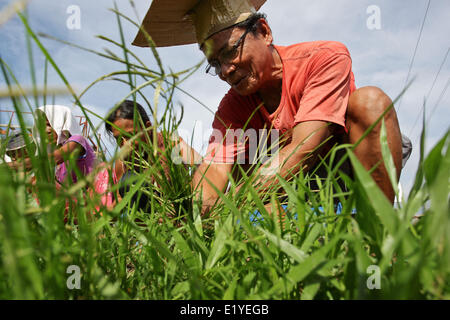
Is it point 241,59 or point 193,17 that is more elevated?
point 193,17

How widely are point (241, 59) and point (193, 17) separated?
0.28 m

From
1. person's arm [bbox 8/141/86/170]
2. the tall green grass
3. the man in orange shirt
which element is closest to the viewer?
the tall green grass

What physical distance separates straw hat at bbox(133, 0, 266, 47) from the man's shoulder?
10.1 inches

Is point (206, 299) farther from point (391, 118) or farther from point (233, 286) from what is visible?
point (391, 118)

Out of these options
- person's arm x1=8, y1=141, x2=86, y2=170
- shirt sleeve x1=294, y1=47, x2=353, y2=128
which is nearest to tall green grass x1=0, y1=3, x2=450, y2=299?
person's arm x1=8, y1=141, x2=86, y2=170

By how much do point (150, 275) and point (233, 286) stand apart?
0.13 metres

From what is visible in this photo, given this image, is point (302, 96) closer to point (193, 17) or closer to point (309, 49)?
point (309, 49)

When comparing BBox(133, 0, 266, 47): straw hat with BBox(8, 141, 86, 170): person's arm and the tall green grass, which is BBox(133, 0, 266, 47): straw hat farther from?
the tall green grass

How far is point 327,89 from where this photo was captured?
1081mm

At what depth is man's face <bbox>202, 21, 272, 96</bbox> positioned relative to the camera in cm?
123

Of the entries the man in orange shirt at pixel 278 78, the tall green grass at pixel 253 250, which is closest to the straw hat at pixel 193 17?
the man in orange shirt at pixel 278 78

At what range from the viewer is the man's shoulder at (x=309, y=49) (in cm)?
121

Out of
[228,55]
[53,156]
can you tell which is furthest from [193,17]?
[53,156]

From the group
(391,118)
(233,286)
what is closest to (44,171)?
(233,286)
